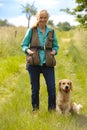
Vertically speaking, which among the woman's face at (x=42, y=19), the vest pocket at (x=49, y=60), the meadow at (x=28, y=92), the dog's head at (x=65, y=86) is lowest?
the meadow at (x=28, y=92)

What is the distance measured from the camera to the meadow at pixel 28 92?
7.50 m

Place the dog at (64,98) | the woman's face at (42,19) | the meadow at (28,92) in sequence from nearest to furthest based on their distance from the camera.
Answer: the meadow at (28,92) < the woman's face at (42,19) < the dog at (64,98)

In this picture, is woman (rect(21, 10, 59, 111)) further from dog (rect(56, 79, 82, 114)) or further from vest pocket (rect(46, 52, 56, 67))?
dog (rect(56, 79, 82, 114))

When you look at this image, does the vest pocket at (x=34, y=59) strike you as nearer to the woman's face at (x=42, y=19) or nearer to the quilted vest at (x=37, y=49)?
the quilted vest at (x=37, y=49)

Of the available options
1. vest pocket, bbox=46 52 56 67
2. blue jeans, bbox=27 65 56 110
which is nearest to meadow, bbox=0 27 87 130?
blue jeans, bbox=27 65 56 110

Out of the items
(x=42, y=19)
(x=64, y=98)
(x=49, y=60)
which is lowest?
(x=64, y=98)

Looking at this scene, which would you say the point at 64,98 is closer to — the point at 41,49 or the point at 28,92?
the point at 41,49

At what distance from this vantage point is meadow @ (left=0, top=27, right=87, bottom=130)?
7.50 meters

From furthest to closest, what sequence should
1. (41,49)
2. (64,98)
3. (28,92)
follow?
(28,92) → (64,98) → (41,49)

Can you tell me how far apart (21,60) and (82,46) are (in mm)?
6649

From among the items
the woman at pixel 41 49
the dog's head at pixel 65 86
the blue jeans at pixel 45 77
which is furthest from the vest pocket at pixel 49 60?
the dog's head at pixel 65 86

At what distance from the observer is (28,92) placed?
11523 millimetres

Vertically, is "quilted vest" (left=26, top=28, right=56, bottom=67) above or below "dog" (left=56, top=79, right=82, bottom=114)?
above

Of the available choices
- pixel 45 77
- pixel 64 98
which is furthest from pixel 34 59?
pixel 64 98
